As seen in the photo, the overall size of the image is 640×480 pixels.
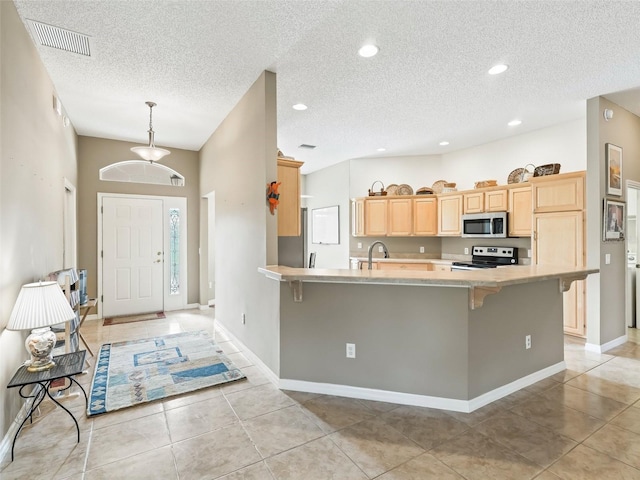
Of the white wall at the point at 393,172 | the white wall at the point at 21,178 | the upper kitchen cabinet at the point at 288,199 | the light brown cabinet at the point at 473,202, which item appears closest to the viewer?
the white wall at the point at 21,178

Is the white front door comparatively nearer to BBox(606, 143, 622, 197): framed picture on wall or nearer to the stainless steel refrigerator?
the stainless steel refrigerator

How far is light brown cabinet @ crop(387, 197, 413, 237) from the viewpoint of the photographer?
638 centimetres

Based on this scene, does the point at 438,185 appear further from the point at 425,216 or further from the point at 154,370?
the point at 154,370

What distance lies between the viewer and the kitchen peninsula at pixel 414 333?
251 cm

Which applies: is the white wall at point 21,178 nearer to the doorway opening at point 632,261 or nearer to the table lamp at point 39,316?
the table lamp at point 39,316

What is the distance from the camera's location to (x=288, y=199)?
3.56m

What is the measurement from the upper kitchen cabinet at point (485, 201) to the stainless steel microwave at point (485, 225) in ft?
0.29

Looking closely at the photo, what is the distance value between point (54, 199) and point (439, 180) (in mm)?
6020

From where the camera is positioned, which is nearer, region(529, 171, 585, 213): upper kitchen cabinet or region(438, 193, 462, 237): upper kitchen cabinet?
region(529, 171, 585, 213): upper kitchen cabinet

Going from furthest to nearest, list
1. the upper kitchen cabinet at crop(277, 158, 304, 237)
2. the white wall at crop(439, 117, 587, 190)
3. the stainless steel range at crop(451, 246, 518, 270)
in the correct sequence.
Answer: the stainless steel range at crop(451, 246, 518, 270) → the white wall at crop(439, 117, 587, 190) → the upper kitchen cabinet at crop(277, 158, 304, 237)

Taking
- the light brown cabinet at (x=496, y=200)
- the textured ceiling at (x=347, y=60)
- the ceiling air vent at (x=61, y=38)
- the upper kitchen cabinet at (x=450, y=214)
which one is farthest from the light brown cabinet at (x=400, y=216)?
the ceiling air vent at (x=61, y=38)

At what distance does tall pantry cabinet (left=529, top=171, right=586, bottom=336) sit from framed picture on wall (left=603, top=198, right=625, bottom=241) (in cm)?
23

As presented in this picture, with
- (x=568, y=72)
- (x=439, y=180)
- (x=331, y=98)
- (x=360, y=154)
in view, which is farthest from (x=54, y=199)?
(x=439, y=180)

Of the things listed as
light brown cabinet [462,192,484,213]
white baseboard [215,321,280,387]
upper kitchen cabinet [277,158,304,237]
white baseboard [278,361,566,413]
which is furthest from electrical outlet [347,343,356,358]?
light brown cabinet [462,192,484,213]
